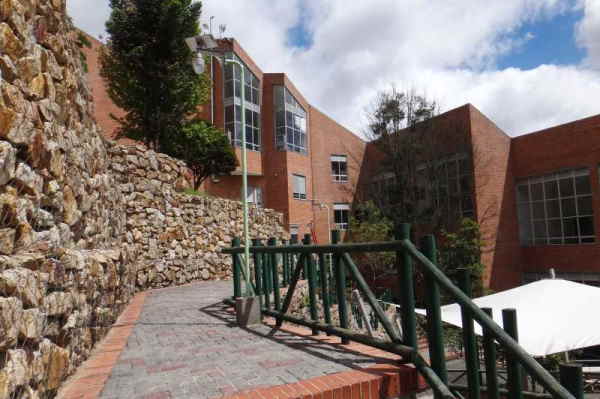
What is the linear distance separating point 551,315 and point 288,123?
23.9 m

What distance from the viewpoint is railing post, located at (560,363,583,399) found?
2074mm

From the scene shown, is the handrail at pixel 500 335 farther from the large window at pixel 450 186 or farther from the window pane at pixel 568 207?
the window pane at pixel 568 207

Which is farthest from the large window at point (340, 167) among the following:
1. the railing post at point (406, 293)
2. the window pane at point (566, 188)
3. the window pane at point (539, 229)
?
the railing post at point (406, 293)

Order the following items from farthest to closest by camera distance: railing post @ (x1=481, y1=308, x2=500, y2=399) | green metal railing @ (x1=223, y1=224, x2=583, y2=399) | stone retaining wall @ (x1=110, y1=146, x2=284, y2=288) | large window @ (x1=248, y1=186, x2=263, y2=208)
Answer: large window @ (x1=248, y1=186, x2=263, y2=208), stone retaining wall @ (x1=110, y1=146, x2=284, y2=288), railing post @ (x1=481, y1=308, x2=500, y2=399), green metal railing @ (x1=223, y1=224, x2=583, y2=399)

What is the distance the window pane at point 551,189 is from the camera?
69.1 ft

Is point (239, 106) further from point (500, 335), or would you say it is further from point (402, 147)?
point (500, 335)

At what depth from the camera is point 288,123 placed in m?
29.7

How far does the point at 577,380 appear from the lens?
2094 millimetres

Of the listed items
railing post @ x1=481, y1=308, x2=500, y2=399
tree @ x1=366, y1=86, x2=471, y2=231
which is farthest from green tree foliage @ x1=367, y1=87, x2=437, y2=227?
railing post @ x1=481, y1=308, x2=500, y2=399

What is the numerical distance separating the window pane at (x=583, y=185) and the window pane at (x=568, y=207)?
585mm

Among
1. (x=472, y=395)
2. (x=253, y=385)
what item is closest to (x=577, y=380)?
(x=472, y=395)

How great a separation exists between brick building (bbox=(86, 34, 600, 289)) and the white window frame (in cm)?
8

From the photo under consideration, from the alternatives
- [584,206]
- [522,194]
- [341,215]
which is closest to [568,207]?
[584,206]

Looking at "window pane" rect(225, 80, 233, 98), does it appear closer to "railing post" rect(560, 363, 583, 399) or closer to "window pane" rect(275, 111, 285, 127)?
"window pane" rect(275, 111, 285, 127)
